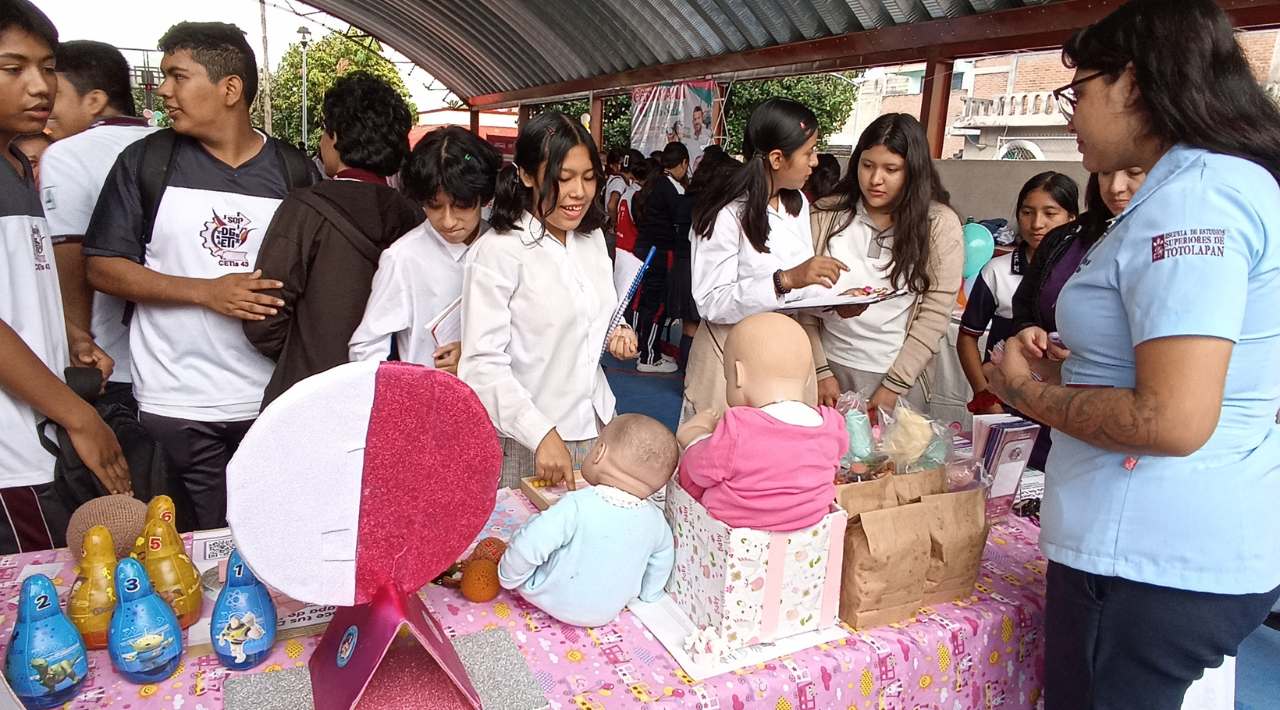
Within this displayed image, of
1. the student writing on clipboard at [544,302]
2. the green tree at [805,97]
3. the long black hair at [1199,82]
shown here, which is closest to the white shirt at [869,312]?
the student writing on clipboard at [544,302]

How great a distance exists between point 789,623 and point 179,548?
0.93m

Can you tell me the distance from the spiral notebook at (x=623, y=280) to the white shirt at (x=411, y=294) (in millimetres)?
384

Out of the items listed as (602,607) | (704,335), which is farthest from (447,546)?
(704,335)

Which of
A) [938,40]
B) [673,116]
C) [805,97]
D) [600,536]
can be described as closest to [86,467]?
[600,536]

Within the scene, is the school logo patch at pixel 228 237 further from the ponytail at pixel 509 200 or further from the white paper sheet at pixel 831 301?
the white paper sheet at pixel 831 301

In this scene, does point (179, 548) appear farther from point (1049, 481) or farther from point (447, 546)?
point (1049, 481)

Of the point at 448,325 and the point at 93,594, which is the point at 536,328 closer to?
the point at 448,325

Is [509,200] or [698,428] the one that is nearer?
[698,428]

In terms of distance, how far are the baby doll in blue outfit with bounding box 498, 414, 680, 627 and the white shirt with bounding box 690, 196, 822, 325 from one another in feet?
3.08

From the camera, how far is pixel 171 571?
3.51ft

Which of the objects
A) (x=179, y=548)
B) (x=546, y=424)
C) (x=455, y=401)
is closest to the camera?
(x=455, y=401)

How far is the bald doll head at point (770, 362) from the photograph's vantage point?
1185mm

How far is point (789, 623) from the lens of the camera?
3.89ft

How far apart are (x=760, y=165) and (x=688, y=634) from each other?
1403 millimetres
